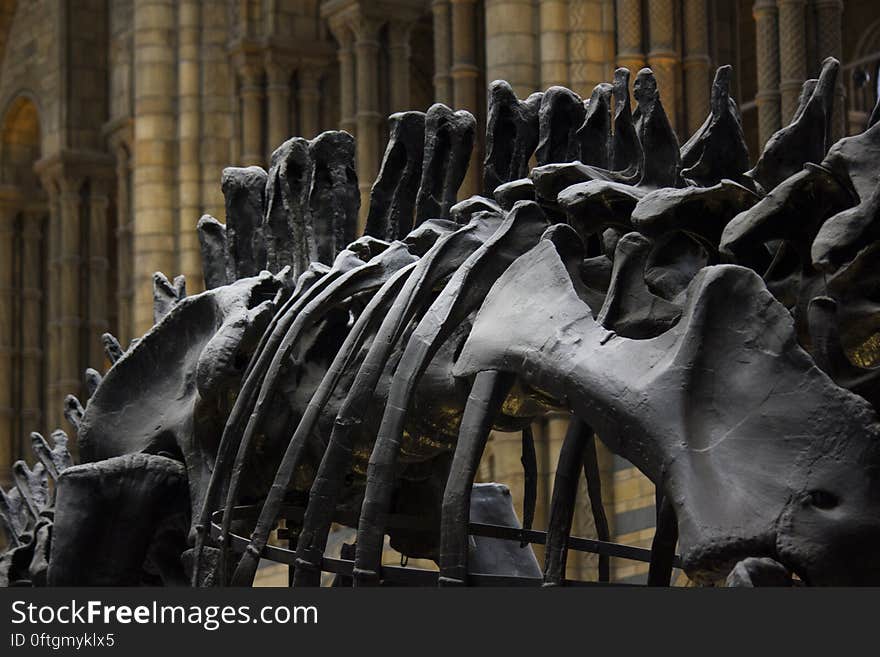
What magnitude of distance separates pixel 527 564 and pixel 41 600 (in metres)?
3.37

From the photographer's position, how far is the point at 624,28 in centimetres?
2067

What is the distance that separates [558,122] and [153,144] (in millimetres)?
22063

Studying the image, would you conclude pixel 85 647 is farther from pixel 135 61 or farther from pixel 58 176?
pixel 58 176

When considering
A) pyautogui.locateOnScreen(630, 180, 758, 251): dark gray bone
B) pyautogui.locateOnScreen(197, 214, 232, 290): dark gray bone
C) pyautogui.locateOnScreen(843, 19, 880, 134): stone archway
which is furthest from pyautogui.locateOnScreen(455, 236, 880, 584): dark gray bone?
pyautogui.locateOnScreen(843, 19, 880, 134): stone archway

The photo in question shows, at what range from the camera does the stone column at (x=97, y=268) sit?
32.7m

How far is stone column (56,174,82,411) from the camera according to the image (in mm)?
Result: 32312

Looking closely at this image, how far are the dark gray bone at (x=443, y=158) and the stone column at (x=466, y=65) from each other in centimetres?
1526

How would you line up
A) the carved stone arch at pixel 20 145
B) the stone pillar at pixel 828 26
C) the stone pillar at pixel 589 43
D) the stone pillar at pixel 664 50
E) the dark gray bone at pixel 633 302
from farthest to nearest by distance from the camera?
the carved stone arch at pixel 20 145
the stone pillar at pixel 589 43
the stone pillar at pixel 664 50
the stone pillar at pixel 828 26
the dark gray bone at pixel 633 302

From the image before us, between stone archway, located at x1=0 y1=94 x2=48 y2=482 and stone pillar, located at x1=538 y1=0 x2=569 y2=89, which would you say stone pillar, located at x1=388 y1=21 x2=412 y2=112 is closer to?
stone pillar, located at x1=538 y1=0 x2=569 y2=89

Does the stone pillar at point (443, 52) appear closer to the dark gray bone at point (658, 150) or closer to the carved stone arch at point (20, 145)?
the carved stone arch at point (20, 145)

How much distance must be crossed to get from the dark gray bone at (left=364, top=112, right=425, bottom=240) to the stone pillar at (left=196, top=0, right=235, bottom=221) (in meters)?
20.2

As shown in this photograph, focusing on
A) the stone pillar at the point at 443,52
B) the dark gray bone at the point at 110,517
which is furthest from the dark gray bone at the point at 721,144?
the stone pillar at the point at 443,52

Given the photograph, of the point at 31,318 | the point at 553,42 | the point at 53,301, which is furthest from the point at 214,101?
the point at 31,318

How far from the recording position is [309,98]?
2744 cm
